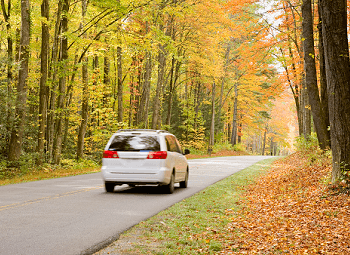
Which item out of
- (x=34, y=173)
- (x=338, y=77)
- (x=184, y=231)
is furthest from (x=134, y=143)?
(x=34, y=173)

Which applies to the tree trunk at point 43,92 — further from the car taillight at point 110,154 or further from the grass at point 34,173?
the car taillight at point 110,154

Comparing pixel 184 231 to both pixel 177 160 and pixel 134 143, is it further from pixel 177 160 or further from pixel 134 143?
pixel 177 160

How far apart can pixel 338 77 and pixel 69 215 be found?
799cm

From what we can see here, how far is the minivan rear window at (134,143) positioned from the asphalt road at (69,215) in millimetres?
1506

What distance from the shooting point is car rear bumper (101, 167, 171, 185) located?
11.8m

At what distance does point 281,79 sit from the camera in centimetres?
3419

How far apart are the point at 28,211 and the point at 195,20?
26.7 meters

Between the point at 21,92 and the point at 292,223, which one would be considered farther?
the point at 21,92

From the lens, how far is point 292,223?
7.86 metres

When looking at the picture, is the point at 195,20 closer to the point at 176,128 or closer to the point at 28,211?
the point at 176,128

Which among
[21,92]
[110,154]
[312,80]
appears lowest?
[110,154]

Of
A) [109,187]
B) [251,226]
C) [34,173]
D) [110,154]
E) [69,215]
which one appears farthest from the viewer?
[34,173]

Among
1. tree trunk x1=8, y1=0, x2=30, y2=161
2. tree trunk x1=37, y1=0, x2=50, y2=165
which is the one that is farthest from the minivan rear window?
tree trunk x1=37, y1=0, x2=50, y2=165

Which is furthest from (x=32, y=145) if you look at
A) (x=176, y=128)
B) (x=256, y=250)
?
(x=176, y=128)
